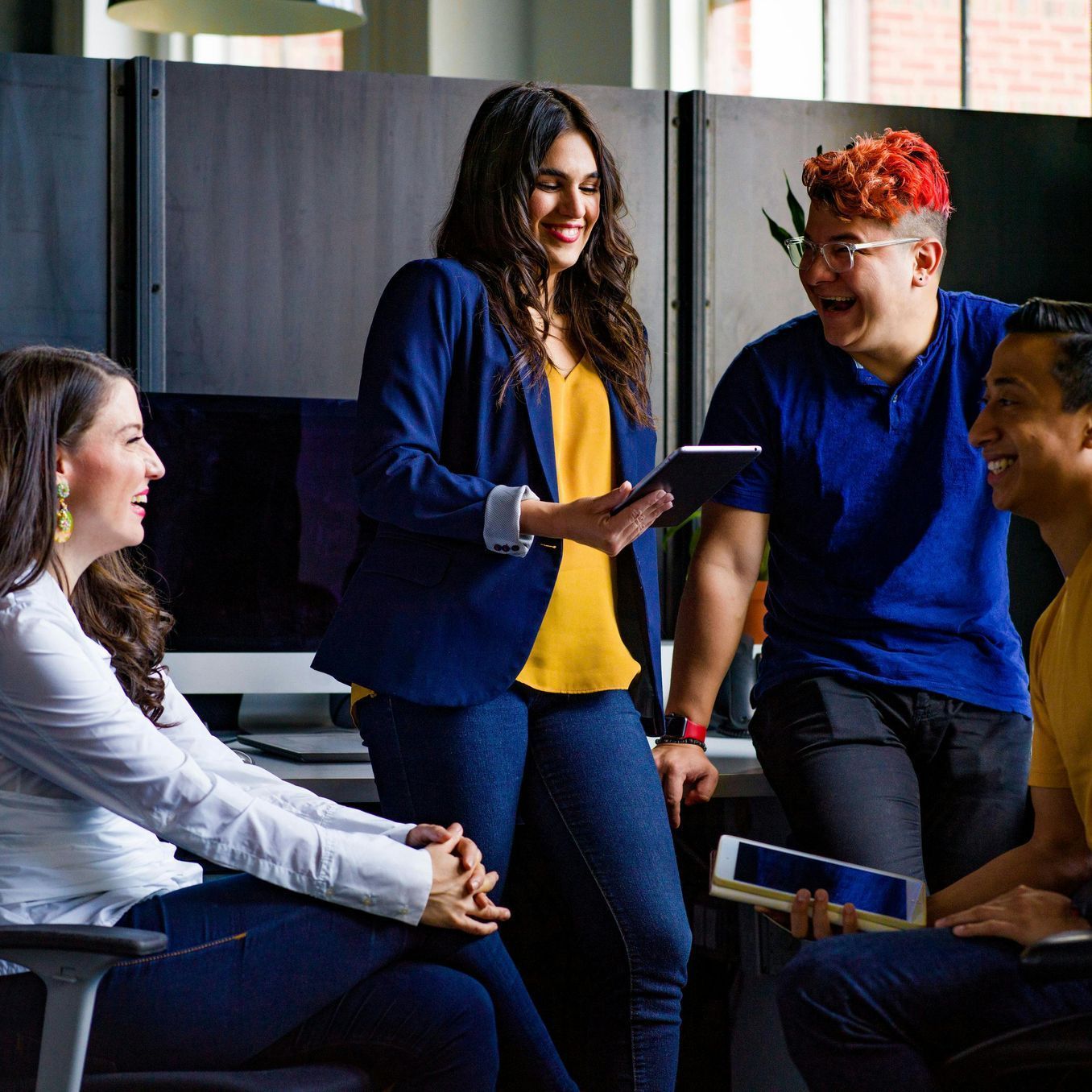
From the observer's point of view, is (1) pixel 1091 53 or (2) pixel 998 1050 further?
(1) pixel 1091 53

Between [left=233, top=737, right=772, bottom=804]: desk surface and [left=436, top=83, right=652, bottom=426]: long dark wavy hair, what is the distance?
0.61 meters

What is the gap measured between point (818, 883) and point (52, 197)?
191 centimetres

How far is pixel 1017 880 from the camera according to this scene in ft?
5.24

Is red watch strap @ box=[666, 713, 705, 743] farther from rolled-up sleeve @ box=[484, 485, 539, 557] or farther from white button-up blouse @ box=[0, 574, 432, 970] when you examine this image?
white button-up blouse @ box=[0, 574, 432, 970]

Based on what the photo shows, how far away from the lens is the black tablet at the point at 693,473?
5.28 feet

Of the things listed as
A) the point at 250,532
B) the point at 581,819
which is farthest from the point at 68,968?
the point at 250,532

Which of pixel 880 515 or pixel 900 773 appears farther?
pixel 880 515

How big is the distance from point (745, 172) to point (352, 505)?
3.52ft

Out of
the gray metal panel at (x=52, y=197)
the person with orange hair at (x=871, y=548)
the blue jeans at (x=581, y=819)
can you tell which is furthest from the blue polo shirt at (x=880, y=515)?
the gray metal panel at (x=52, y=197)

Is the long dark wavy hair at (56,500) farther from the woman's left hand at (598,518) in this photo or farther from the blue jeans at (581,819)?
the woman's left hand at (598,518)

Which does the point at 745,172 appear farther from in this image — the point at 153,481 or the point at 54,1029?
the point at 54,1029

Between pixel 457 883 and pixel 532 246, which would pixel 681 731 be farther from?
pixel 532 246

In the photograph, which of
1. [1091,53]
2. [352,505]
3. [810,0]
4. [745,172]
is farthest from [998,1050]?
[1091,53]

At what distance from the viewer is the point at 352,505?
2613 millimetres
